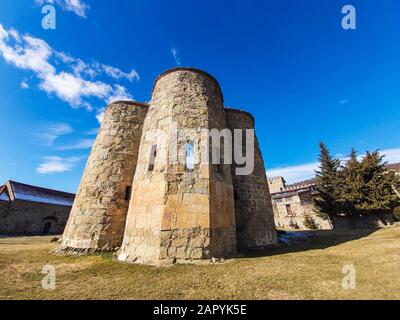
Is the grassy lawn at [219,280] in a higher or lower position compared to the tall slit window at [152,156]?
lower

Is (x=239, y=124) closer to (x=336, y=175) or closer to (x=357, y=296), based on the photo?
(x=357, y=296)

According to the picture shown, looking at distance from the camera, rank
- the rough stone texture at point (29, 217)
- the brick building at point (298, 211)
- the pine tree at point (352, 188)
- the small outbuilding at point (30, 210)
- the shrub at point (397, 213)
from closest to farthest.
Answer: the shrub at point (397, 213)
the pine tree at point (352, 188)
the rough stone texture at point (29, 217)
the small outbuilding at point (30, 210)
the brick building at point (298, 211)

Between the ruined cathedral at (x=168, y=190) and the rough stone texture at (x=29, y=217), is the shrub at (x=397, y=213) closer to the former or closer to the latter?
the ruined cathedral at (x=168, y=190)

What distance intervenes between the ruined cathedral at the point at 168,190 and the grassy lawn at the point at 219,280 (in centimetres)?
84

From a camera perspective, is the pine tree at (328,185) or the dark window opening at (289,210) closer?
the pine tree at (328,185)

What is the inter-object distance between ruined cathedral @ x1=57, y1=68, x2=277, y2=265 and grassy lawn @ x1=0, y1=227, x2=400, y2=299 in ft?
2.77

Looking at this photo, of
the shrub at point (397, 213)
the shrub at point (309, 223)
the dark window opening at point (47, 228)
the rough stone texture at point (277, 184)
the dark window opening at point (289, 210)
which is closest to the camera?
the shrub at point (397, 213)

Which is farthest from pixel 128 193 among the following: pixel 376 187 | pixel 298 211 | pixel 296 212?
pixel 296 212

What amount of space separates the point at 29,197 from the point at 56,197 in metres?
3.60

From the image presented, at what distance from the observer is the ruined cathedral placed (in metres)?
6.16

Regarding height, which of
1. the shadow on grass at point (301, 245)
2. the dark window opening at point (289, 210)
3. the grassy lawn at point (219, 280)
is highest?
the dark window opening at point (289, 210)

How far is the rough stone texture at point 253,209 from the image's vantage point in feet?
28.5

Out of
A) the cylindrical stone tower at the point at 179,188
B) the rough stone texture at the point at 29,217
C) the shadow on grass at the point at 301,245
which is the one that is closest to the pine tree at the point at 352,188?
the shadow on grass at the point at 301,245

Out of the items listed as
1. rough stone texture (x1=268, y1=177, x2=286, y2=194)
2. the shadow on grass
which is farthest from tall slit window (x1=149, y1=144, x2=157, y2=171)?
rough stone texture (x1=268, y1=177, x2=286, y2=194)
